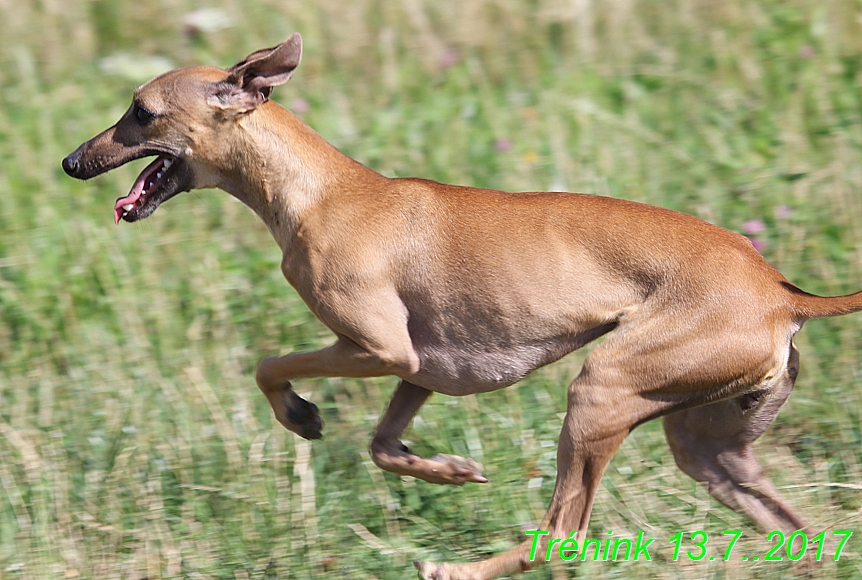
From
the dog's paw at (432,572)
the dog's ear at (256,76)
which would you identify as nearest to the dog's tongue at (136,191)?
the dog's ear at (256,76)

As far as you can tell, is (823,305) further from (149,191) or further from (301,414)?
(149,191)

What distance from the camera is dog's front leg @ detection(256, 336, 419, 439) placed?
4461 millimetres

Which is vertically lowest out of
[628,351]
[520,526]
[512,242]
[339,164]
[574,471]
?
[520,526]

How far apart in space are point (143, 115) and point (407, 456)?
181 cm

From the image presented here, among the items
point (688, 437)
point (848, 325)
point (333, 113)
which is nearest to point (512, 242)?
point (688, 437)

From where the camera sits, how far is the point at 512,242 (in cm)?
446

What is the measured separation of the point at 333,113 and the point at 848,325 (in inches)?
145

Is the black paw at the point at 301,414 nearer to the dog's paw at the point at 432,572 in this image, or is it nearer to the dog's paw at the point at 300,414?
the dog's paw at the point at 300,414

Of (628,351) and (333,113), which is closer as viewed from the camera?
(628,351)

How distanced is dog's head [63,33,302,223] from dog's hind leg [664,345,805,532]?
2206 mm

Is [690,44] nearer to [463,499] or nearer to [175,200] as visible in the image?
[175,200]

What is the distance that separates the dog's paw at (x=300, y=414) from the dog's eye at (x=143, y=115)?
1.29 meters

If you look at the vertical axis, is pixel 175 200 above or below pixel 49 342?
above

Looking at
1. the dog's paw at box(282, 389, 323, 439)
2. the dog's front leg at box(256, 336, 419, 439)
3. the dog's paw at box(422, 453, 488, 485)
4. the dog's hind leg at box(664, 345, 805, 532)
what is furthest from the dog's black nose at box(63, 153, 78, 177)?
the dog's hind leg at box(664, 345, 805, 532)
